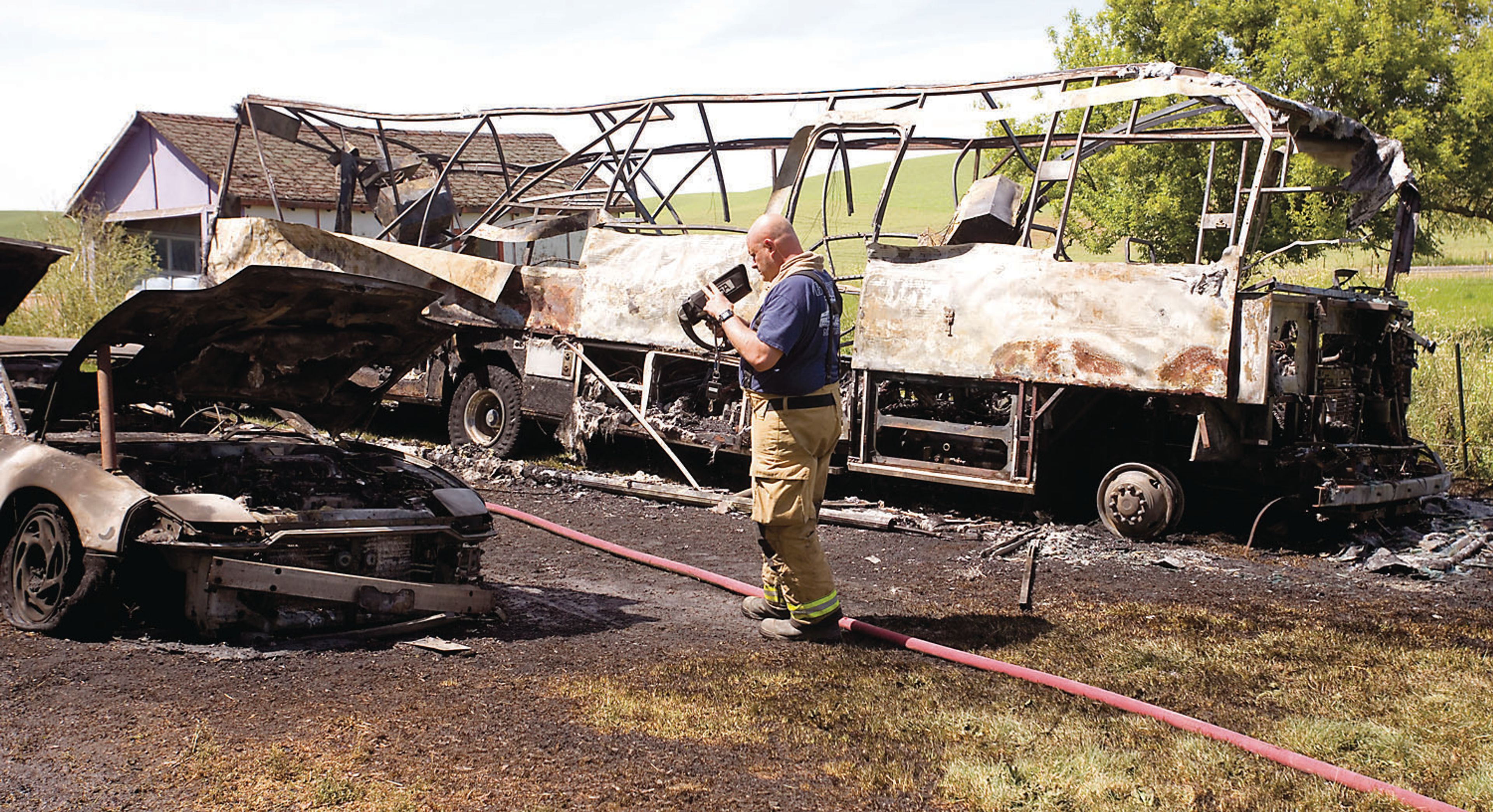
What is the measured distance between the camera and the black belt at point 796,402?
548cm

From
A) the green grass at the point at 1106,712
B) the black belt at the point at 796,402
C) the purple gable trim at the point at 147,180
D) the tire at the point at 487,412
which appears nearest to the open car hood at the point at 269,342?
the black belt at the point at 796,402

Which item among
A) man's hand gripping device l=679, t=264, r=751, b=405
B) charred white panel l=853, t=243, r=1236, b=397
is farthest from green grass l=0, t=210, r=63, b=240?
man's hand gripping device l=679, t=264, r=751, b=405

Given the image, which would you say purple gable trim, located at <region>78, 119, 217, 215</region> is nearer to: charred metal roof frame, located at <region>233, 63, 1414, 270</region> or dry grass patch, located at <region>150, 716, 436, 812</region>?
charred metal roof frame, located at <region>233, 63, 1414, 270</region>

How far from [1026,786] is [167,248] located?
28.6 m

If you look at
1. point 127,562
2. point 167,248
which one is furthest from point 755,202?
point 127,562

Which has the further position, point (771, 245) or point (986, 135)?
point (986, 135)

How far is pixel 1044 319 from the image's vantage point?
836 cm

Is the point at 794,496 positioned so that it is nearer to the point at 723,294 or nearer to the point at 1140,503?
the point at 723,294

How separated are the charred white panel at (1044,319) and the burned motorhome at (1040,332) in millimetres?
15

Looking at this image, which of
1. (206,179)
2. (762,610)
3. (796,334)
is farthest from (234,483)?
(206,179)

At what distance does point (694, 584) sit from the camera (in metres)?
6.83

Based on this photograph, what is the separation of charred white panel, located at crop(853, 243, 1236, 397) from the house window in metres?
23.5

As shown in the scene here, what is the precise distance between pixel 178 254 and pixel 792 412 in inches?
1051

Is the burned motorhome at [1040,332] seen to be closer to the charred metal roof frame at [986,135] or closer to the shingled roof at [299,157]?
the charred metal roof frame at [986,135]
